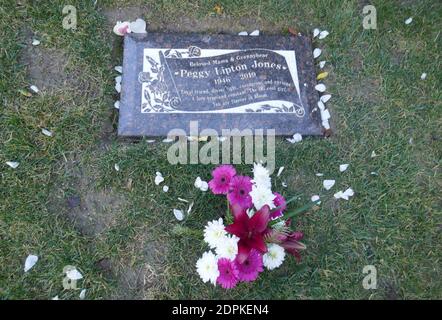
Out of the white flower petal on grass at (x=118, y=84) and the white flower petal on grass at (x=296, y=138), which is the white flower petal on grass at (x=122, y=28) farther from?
the white flower petal on grass at (x=296, y=138)

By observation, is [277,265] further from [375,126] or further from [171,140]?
[375,126]

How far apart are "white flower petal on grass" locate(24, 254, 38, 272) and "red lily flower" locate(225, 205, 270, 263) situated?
0.96 metres

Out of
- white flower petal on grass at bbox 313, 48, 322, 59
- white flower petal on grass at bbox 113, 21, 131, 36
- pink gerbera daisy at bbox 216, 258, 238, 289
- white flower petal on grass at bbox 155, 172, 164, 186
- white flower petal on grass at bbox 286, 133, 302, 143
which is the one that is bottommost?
pink gerbera daisy at bbox 216, 258, 238, 289

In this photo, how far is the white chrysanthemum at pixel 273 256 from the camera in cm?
180

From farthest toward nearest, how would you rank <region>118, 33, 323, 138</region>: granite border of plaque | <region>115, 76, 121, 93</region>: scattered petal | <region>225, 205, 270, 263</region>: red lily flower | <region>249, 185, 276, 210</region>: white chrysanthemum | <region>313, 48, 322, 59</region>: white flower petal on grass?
<region>313, 48, 322, 59</region>: white flower petal on grass
<region>115, 76, 121, 93</region>: scattered petal
<region>118, 33, 323, 138</region>: granite border of plaque
<region>249, 185, 276, 210</region>: white chrysanthemum
<region>225, 205, 270, 263</region>: red lily flower

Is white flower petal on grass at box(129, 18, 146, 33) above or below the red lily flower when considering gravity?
above

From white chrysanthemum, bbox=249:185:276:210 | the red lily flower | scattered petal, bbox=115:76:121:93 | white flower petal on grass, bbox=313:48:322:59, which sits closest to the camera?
the red lily flower

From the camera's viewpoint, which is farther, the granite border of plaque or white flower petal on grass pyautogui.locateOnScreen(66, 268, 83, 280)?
the granite border of plaque

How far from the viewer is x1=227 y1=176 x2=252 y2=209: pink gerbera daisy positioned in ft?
5.78

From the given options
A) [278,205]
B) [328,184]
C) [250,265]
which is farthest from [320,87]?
[250,265]

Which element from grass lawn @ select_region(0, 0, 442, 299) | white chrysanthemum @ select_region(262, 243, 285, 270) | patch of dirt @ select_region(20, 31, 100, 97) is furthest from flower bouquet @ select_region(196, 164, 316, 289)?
patch of dirt @ select_region(20, 31, 100, 97)

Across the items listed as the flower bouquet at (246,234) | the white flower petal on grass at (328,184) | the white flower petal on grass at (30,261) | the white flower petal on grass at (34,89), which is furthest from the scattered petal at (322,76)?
the white flower petal on grass at (30,261)

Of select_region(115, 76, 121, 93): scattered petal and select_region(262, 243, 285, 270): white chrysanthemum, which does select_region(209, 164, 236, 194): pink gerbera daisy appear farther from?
select_region(115, 76, 121, 93): scattered petal

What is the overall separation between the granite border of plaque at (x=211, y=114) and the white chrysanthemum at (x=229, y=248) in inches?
28.1
